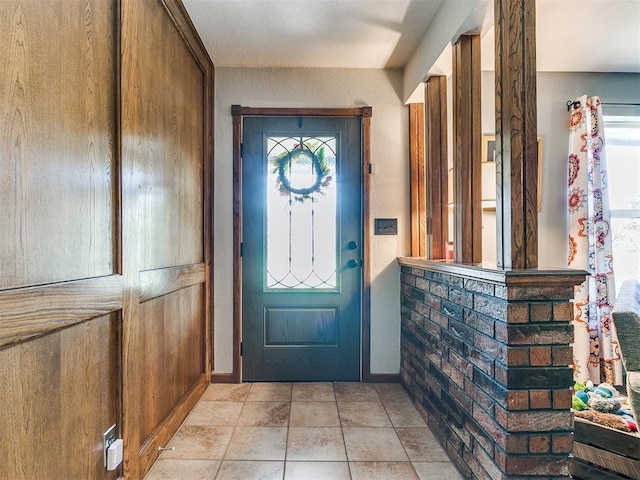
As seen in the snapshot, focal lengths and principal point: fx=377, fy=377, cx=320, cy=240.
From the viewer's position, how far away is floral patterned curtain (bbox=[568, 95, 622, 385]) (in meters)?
2.82

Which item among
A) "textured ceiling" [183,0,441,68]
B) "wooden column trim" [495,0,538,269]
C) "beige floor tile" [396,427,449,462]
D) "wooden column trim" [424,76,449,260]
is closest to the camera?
"wooden column trim" [495,0,538,269]

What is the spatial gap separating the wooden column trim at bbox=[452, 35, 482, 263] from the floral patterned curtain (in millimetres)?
1520

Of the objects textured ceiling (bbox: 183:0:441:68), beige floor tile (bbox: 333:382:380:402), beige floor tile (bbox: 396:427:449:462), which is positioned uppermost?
textured ceiling (bbox: 183:0:441:68)

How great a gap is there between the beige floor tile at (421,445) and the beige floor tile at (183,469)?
97 cm

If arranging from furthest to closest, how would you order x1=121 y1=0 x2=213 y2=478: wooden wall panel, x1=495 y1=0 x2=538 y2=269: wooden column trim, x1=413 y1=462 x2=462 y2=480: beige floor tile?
x1=413 y1=462 x2=462 y2=480: beige floor tile < x1=121 y1=0 x2=213 y2=478: wooden wall panel < x1=495 y1=0 x2=538 y2=269: wooden column trim

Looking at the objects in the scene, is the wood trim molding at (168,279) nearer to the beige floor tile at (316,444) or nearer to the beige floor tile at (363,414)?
the beige floor tile at (316,444)

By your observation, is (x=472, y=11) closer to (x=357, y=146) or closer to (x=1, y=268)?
(x=357, y=146)

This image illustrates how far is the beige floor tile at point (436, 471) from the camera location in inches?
67.4

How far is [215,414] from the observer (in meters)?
2.35

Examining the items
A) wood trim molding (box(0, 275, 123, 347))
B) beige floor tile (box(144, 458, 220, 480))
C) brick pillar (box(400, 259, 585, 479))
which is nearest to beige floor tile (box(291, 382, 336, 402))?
beige floor tile (box(144, 458, 220, 480))

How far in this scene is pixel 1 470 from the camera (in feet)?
3.05

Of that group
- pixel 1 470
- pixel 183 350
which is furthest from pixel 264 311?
pixel 1 470

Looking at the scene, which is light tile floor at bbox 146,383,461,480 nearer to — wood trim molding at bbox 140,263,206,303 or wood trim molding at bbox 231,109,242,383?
wood trim molding at bbox 231,109,242,383

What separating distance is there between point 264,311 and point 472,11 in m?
2.27
